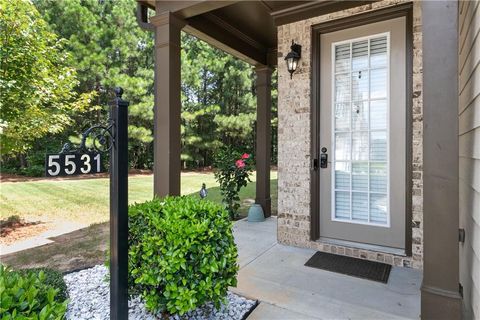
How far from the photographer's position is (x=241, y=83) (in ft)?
46.9

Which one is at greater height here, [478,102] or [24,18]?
[24,18]

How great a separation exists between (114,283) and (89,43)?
11.5 metres

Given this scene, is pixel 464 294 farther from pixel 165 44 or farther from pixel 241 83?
pixel 241 83

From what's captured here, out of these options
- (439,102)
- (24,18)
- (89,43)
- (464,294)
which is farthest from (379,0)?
(89,43)

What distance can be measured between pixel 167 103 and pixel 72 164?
157 centimetres

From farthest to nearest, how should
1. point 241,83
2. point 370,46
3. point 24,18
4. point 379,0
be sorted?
point 241,83 < point 24,18 < point 370,46 < point 379,0

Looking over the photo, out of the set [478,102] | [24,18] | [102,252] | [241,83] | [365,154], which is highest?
[241,83]

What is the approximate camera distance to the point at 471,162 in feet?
6.16

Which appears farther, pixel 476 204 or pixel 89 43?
pixel 89 43

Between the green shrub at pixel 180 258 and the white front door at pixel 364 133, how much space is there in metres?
1.84

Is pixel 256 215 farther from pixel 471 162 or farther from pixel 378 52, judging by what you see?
pixel 471 162

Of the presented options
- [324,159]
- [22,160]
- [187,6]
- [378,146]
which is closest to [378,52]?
[378,146]

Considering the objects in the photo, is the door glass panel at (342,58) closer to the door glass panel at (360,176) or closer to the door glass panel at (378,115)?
the door glass panel at (378,115)

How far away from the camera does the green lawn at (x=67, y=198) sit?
219 inches
